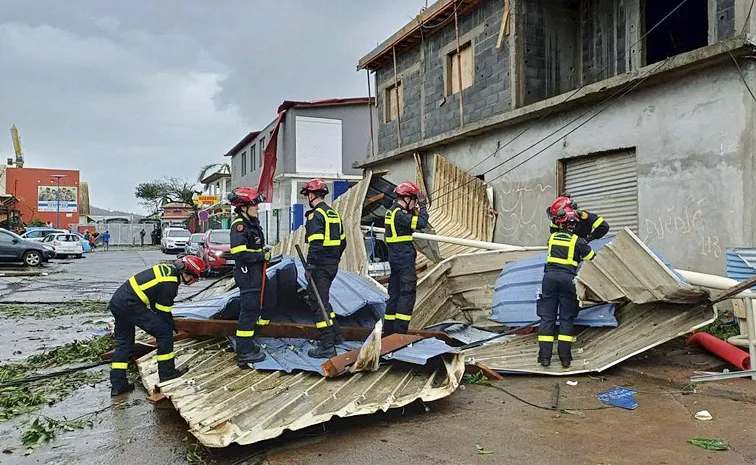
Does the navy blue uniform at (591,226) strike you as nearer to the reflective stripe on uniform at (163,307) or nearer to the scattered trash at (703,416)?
the scattered trash at (703,416)

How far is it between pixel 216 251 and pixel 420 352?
14.0 meters

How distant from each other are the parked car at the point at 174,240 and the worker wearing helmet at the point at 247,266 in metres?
28.6

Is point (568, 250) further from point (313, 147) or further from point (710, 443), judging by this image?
point (313, 147)

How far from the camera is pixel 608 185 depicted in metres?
9.51

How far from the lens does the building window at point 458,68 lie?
13.3 meters

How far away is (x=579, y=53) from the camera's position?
39.5 feet

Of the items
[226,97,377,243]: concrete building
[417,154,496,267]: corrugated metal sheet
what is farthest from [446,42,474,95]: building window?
[226,97,377,243]: concrete building

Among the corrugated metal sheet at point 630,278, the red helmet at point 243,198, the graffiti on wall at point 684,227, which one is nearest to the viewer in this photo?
the corrugated metal sheet at point 630,278

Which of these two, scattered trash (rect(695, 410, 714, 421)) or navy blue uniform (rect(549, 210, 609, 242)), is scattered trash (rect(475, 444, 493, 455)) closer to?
scattered trash (rect(695, 410, 714, 421))

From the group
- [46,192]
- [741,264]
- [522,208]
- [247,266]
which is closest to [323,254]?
[247,266]

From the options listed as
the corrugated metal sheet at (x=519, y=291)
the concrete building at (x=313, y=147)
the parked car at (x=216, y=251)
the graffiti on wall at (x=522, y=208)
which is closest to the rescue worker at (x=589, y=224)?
the corrugated metal sheet at (x=519, y=291)

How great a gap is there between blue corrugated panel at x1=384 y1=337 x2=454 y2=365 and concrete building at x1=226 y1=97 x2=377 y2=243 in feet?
78.1

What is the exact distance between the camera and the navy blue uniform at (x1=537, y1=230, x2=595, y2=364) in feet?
18.9

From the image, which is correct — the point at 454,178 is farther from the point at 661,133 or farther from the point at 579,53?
the point at 661,133
